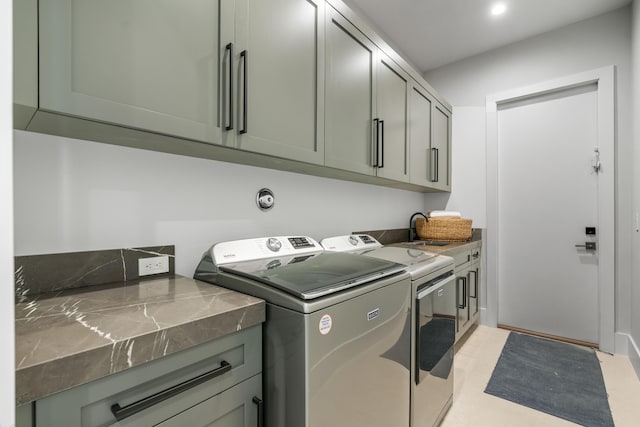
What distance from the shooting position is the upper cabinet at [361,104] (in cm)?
156

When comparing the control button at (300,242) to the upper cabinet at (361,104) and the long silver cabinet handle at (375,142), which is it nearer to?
the upper cabinet at (361,104)

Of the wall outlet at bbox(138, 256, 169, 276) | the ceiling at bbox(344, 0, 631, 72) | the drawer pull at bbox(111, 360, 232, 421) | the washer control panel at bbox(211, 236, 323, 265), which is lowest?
the drawer pull at bbox(111, 360, 232, 421)

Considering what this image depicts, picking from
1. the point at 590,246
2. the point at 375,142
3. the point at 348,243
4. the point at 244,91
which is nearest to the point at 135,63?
the point at 244,91

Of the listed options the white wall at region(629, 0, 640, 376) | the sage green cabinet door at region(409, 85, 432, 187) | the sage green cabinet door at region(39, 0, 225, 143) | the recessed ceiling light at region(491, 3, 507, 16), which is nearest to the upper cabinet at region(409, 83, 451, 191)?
the sage green cabinet door at region(409, 85, 432, 187)

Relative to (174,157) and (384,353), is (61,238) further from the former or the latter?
(384,353)

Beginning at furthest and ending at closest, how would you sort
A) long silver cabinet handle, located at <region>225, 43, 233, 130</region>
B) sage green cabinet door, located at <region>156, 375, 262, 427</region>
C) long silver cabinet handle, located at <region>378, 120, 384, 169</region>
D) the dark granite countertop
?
the dark granite countertop → long silver cabinet handle, located at <region>378, 120, 384, 169</region> → long silver cabinet handle, located at <region>225, 43, 233, 130</region> → sage green cabinet door, located at <region>156, 375, 262, 427</region>

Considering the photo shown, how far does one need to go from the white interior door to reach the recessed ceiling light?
35.9 inches

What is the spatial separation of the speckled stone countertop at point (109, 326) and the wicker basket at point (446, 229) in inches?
92.4

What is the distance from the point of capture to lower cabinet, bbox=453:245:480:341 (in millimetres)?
2438

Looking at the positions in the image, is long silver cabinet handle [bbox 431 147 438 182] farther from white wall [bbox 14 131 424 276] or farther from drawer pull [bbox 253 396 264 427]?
drawer pull [bbox 253 396 264 427]

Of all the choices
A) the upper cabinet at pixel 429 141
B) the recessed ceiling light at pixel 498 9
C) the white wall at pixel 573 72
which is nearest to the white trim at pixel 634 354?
the white wall at pixel 573 72

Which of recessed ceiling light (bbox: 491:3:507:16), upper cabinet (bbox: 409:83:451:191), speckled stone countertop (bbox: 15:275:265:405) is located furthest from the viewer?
upper cabinet (bbox: 409:83:451:191)

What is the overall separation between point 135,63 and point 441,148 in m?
2.79

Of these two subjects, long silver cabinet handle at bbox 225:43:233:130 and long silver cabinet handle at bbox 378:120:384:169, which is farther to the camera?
long silver cabinet handle at bbox 378:120:384:169
